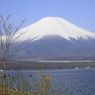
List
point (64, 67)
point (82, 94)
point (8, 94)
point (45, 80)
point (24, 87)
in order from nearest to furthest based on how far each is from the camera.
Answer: point (45, 80) < point (24, 87) < point (8, 94) < point (82, 94) < point (64, 67)

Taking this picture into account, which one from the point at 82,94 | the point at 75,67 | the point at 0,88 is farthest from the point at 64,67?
the point at 0,88

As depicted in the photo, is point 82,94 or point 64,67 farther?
point 64,67

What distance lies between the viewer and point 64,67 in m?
155

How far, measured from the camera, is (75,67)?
15738 cm

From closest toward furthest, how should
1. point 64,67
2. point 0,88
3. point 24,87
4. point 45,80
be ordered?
point 45,80 < point 24,87 < point 0,88 < point 64,67

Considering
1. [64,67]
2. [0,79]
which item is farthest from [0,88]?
[64,67]

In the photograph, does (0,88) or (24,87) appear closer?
(24,87)

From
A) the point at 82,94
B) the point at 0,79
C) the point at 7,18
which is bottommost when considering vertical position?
the point at 82,94

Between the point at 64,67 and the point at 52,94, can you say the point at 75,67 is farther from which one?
the point at 52,94

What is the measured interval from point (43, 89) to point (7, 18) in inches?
116

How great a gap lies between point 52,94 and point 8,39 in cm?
262

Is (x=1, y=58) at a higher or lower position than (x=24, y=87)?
higher

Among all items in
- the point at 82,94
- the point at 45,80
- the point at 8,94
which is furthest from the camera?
the point at 82,94

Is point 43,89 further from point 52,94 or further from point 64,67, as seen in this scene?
point 64,67
